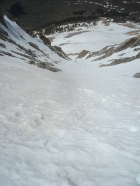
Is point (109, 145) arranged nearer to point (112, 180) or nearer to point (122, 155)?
point (122, 155)

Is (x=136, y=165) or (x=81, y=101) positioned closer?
(x=136, y=165)

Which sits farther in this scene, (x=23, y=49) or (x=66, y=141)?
(x=23, y=49)

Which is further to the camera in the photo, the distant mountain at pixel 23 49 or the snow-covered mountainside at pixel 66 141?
the distant mountain at pixel 23 49

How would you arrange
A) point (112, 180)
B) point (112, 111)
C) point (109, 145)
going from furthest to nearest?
point (112, 111) < point (109, 145) < point (112, 180)

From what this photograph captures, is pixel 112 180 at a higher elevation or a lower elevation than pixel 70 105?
higher

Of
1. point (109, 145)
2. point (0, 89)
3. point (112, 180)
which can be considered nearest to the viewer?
point (112, 180)

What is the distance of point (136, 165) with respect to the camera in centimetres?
423

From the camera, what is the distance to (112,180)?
3758mm

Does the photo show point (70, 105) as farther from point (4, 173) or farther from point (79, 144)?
point (4, 173)

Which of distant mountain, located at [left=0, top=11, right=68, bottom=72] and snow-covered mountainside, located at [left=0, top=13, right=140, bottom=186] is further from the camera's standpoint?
distant mountain, located at [left=0, top=11, right=68, bottom=72]

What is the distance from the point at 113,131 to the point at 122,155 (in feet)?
4.48

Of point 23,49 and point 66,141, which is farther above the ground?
point 66,141

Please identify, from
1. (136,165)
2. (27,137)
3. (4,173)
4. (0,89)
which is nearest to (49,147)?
(27,137)

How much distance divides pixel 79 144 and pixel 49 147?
0.88 m
